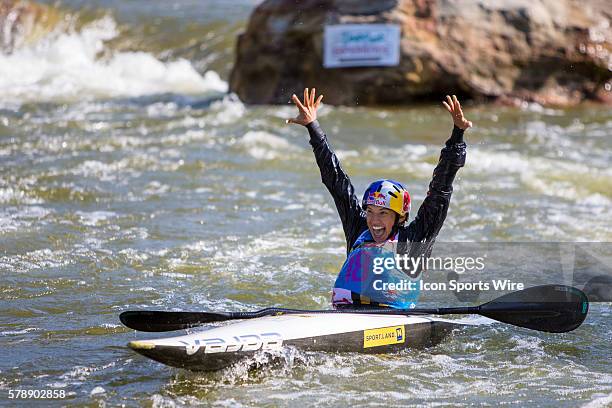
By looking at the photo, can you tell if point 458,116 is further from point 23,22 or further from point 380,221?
point 23,22

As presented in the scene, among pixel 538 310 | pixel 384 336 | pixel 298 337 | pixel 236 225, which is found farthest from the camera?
pixel 236 225

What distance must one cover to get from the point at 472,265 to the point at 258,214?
2.35 meters

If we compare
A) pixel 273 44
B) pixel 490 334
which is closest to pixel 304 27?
pixel 273 44

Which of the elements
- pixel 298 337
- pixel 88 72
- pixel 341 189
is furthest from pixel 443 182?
pixel 88 72

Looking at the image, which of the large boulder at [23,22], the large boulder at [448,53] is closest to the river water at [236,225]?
the large boulder at [448,53]

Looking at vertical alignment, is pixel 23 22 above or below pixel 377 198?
above

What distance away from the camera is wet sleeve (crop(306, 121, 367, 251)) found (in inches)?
242

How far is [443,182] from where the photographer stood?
19.0 ft

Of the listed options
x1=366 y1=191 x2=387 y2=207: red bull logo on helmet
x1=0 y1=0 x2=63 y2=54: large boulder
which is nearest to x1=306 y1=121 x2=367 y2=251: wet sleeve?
x1=366 y1=191 x2=387 y2=207: red bull logo on helmet

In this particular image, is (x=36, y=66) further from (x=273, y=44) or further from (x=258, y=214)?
(x=258, y=214)

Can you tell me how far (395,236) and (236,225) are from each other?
11.1 ft

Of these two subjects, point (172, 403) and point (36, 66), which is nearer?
point (172, 403)

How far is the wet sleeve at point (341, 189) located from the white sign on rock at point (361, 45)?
9380 millimetres

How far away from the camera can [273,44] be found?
16.4 meters
